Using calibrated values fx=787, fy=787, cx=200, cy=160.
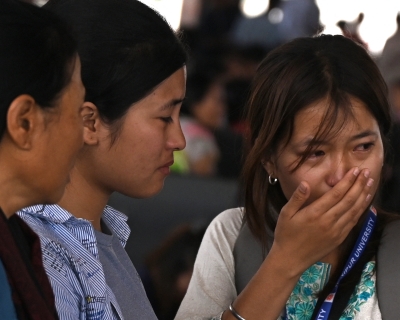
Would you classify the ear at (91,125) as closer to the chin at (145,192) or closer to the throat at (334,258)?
the chin at (145,192)

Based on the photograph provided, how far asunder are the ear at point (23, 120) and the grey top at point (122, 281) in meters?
0.60

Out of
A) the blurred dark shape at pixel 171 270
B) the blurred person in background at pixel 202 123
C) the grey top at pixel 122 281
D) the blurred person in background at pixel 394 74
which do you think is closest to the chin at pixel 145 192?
the grey top at pixel 122 281

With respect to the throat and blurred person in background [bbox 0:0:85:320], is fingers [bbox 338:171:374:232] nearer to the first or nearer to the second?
the throat

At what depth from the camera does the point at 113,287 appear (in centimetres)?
182

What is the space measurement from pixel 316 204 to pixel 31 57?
911 millimetres

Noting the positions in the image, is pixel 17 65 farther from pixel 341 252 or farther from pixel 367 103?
pixel 341 252

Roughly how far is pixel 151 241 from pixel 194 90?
5.32 ft

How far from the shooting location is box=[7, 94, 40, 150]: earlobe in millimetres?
1271

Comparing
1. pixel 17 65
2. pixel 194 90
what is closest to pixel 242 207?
pixel 17 65

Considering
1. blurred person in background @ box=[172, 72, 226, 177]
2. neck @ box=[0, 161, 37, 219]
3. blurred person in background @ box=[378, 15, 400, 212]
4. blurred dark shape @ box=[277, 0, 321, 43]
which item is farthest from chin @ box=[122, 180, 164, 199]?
blurred dark shape @ box=[277, 0, 321, 43]

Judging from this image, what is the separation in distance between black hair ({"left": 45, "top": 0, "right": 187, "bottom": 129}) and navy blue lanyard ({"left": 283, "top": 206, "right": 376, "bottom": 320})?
0.68 meters

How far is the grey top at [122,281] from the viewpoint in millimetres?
1829

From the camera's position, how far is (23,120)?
1.29 meters

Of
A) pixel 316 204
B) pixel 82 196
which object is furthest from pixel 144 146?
pixel 316 204
